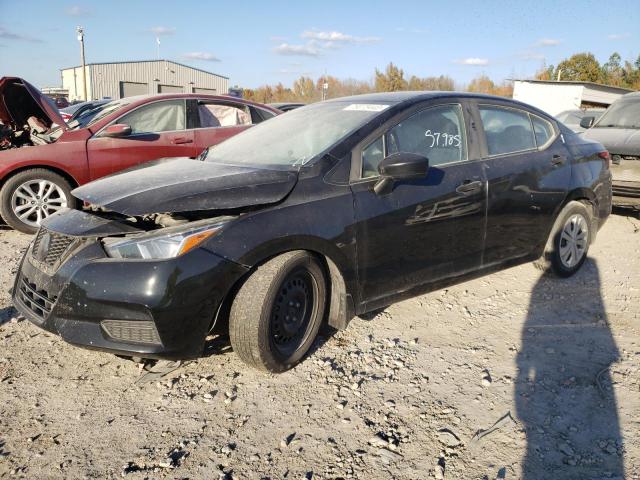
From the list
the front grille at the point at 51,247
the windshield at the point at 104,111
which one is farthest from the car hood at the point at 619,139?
the front grille at the point at 51,247

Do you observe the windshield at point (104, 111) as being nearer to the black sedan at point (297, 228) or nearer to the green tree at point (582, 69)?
the black sedan at point (297, 228)

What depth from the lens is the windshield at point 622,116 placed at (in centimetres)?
720

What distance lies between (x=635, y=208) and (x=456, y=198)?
13.1ft

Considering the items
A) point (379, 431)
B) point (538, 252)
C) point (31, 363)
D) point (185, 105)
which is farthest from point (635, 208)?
point (31, 363)

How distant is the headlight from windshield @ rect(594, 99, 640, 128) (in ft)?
22.8

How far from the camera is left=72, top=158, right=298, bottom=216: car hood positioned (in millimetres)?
2533

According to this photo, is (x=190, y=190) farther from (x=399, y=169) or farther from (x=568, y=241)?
(x=568, y=241)

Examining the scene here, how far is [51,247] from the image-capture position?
2738 mm

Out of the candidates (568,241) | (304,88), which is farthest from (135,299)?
(304,88)

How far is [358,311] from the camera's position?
3109mm

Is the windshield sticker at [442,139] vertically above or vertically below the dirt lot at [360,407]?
above

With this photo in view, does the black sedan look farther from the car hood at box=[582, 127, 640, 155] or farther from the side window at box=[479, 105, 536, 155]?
the car hood at box=[582, 127, 640, 155]

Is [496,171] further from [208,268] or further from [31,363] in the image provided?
[31,363]

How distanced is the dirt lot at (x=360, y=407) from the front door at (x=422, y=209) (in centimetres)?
46
